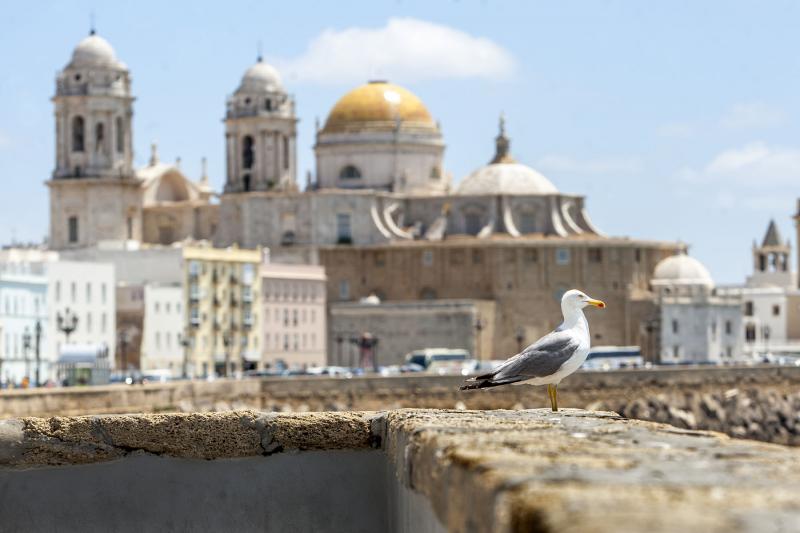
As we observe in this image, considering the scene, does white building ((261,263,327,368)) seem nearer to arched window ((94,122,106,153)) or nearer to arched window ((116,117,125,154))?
arched window ((116,117,125,154))

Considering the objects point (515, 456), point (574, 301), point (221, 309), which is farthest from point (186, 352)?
point (515, 456)

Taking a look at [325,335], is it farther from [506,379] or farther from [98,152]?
[506,379]

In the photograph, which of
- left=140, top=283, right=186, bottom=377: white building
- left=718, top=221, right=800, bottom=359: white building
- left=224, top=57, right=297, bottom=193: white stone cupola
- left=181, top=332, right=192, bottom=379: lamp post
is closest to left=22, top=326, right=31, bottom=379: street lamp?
left=181, top=332, right=192, bottom=379: lamp post

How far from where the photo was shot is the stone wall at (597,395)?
64.9 m

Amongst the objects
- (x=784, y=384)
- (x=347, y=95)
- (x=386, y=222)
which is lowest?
(x=784, y=384)

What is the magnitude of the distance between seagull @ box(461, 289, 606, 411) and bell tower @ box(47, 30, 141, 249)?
8038cm

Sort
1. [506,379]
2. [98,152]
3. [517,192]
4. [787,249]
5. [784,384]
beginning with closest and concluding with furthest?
[506,379] → [784,384] → [98,152] → [517,192] → [787,249]

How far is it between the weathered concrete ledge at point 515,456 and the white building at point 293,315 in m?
77.5

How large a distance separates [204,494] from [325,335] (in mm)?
81464

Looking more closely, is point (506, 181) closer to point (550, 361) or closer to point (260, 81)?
point (260, 81)

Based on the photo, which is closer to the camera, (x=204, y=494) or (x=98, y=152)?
(x=204, y=494)

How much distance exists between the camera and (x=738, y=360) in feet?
310

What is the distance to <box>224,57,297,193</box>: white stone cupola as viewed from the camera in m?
97.6

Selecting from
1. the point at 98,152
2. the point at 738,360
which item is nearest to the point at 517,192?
the point at 738,360
